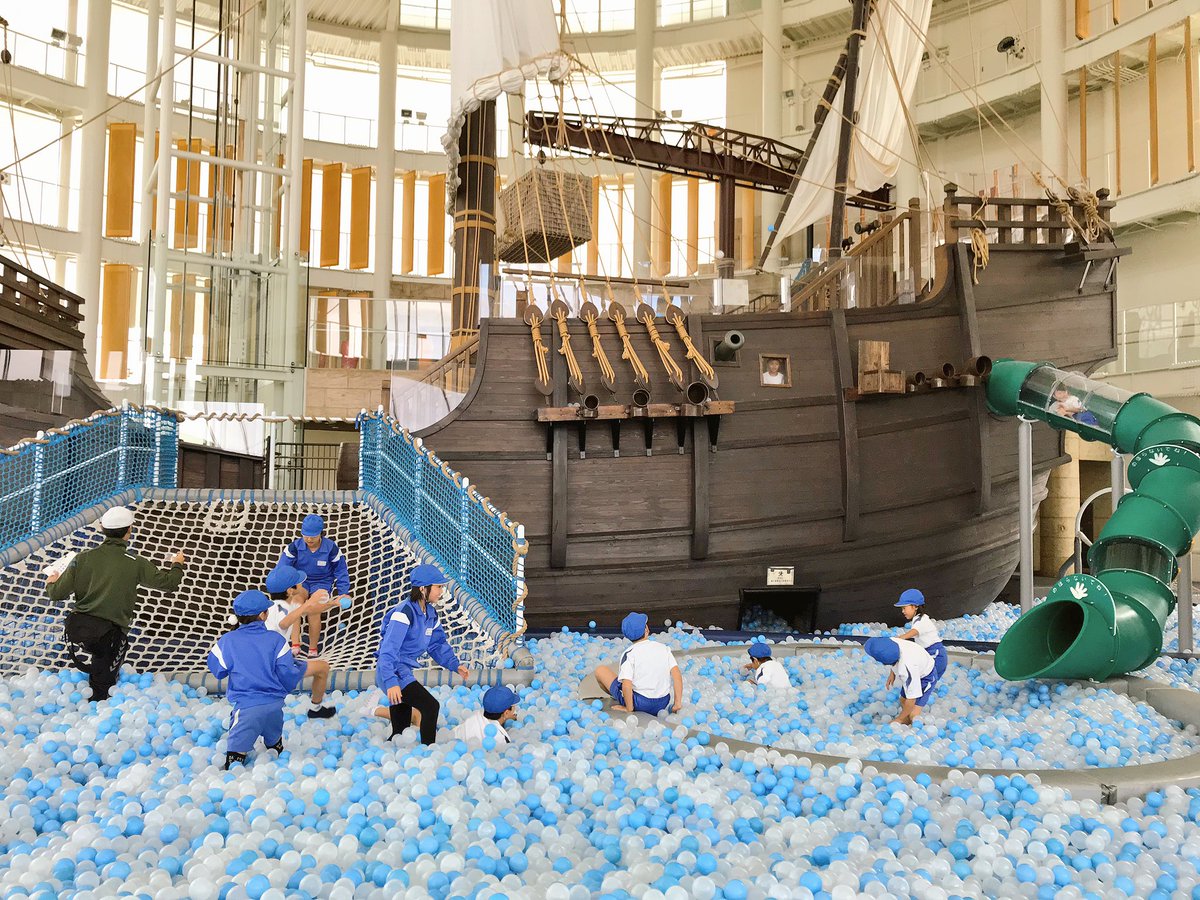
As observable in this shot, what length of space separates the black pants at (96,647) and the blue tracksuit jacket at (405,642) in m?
1.34

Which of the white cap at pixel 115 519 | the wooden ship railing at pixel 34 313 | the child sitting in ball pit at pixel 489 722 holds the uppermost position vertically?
the wooden ship railing at pixel 34 313

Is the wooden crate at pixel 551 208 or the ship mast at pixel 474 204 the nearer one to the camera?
the wooden crate at pixel 551 208

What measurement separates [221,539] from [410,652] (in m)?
3.67

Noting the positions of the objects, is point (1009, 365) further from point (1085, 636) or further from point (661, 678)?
point (661, 678)

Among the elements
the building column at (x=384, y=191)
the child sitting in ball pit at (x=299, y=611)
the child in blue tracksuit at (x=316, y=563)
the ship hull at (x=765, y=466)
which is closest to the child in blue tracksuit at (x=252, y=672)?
the child sitting in ball pit at (x=299, y=611)

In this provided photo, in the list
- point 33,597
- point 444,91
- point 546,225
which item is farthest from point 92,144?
point 33,597

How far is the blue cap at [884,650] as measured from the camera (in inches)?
177

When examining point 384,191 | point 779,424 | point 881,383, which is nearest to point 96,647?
point 779,424

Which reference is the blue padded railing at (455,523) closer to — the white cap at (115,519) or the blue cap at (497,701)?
the blue cap at (497,701)

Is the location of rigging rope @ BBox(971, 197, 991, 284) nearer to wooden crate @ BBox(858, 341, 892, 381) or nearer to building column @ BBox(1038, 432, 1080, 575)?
wooden crate @ BBox(858, 341, 892, 381)

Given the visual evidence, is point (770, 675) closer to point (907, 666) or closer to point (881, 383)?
point (907, 666)

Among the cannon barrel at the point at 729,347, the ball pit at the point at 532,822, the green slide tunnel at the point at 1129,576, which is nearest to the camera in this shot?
the ball pit at the point at 532,822

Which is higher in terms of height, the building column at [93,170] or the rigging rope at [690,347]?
the building column at [93,170]

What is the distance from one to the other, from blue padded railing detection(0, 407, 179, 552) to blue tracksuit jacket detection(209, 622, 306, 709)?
2.96 metres
